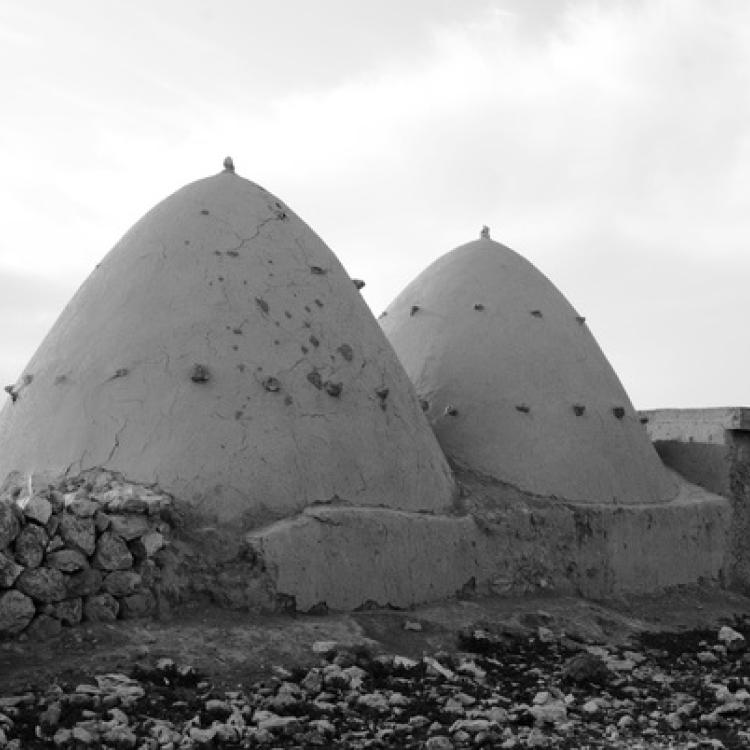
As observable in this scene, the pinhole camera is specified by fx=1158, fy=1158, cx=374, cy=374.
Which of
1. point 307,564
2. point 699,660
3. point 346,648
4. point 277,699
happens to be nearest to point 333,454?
point 307,564

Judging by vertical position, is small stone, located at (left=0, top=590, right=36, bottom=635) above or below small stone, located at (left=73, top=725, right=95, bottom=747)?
above

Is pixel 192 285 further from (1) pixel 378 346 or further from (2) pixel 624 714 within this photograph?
(2) pixel 624 714

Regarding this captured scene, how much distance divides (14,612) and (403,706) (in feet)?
7.99

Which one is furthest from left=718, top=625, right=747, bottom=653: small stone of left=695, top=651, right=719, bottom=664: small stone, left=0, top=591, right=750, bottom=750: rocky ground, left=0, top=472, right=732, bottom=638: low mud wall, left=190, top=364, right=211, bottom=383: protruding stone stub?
left=190, top=364, right=211, bottom=383: protruding stone stub

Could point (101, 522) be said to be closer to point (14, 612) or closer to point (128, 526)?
point (128, 526)

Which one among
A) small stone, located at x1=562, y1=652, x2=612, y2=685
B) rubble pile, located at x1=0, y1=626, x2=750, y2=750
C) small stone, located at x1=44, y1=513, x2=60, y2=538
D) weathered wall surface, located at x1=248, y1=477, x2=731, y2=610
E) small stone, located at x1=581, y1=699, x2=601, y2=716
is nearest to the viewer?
rubble pile, located at x1=0, y1=626, x2=750, y2=750

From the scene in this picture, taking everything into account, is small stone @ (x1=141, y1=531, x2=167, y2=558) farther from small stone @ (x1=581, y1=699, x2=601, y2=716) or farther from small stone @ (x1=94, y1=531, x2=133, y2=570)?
small stone @ (x1=581, y1=699, x2=601, y2=716)

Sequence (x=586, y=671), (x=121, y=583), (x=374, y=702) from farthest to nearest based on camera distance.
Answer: (x=586, y=671) < (x=121, y=583) < (x=374, y=702)

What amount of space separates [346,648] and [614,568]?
3.91m

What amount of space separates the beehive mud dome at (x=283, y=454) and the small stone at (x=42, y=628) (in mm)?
20

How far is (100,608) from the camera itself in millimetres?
7430

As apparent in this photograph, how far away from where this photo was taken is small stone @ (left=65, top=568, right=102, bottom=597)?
737cm

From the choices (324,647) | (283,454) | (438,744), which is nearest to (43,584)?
(324,647)

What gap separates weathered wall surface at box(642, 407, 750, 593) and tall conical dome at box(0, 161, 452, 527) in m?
3.96
